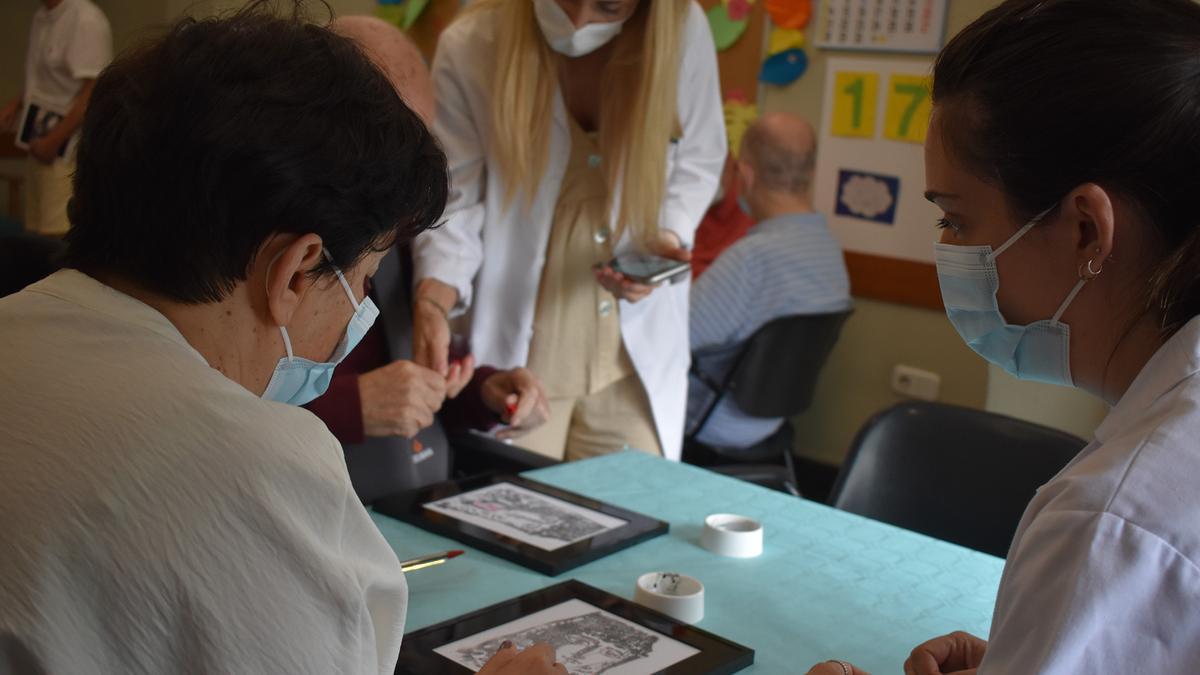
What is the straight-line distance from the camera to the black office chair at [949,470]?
1.91m

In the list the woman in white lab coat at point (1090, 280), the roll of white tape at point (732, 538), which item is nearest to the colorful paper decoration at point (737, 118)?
the roll of white tape at point (732, 538)

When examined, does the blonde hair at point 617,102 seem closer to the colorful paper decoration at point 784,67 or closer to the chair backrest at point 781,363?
the chair backrest at point 781,363

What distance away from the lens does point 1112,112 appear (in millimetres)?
914

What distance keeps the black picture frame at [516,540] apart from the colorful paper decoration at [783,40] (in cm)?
253

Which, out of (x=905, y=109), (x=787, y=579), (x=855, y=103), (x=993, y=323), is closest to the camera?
(x=993, y=323)

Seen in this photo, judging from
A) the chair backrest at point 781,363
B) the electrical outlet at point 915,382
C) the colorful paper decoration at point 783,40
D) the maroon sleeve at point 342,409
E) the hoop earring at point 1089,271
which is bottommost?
the electrical outlet at point 915,382

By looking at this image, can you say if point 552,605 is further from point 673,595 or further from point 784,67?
point 784,67

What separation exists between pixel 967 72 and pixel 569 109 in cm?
129

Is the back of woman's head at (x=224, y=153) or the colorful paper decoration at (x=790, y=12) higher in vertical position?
the colorful paper decoration at (x=790, y=12)

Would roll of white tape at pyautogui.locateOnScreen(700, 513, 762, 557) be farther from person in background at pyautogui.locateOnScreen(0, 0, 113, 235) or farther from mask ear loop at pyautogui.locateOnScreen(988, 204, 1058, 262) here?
A: person in background at pyautogui.locateOnScreen(0, 0, 113, 235)

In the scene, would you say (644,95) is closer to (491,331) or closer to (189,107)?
(491,331)

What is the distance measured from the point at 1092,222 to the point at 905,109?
2861 millimetres

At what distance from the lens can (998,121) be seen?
3.25 feet

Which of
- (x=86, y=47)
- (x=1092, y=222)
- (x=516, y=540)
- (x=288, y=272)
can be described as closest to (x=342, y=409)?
(x=516, y=540)
